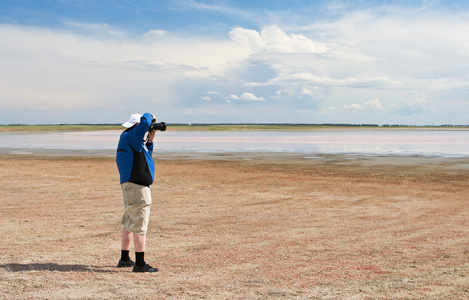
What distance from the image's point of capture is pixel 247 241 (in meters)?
7.75

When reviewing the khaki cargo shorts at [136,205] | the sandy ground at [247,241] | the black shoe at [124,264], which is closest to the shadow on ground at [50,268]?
the sandy ground at [247,241]

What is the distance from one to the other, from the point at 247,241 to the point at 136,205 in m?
2.67

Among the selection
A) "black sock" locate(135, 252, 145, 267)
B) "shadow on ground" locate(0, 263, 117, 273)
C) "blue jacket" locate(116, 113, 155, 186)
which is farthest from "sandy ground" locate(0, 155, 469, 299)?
"blue jacket" locate(116, 113, 155, 186)

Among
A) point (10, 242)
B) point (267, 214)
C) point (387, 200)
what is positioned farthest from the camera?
point (387, 200)

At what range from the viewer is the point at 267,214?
33.8 feet

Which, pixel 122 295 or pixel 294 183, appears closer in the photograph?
pixel 122 295

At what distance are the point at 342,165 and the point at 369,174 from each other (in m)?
4.20

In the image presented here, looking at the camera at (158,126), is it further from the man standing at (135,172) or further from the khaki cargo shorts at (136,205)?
the khaki cargo shorts at (136,205)

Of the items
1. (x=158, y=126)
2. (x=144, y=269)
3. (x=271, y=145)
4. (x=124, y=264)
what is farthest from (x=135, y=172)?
(x=271, y=145)

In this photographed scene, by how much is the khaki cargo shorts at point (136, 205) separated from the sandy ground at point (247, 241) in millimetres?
647

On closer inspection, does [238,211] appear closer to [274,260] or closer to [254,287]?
[274,260]

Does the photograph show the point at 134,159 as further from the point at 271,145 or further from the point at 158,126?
the point at 271,145

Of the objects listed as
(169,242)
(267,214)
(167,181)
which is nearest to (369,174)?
(167,181)

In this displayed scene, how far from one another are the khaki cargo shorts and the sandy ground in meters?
0.65
